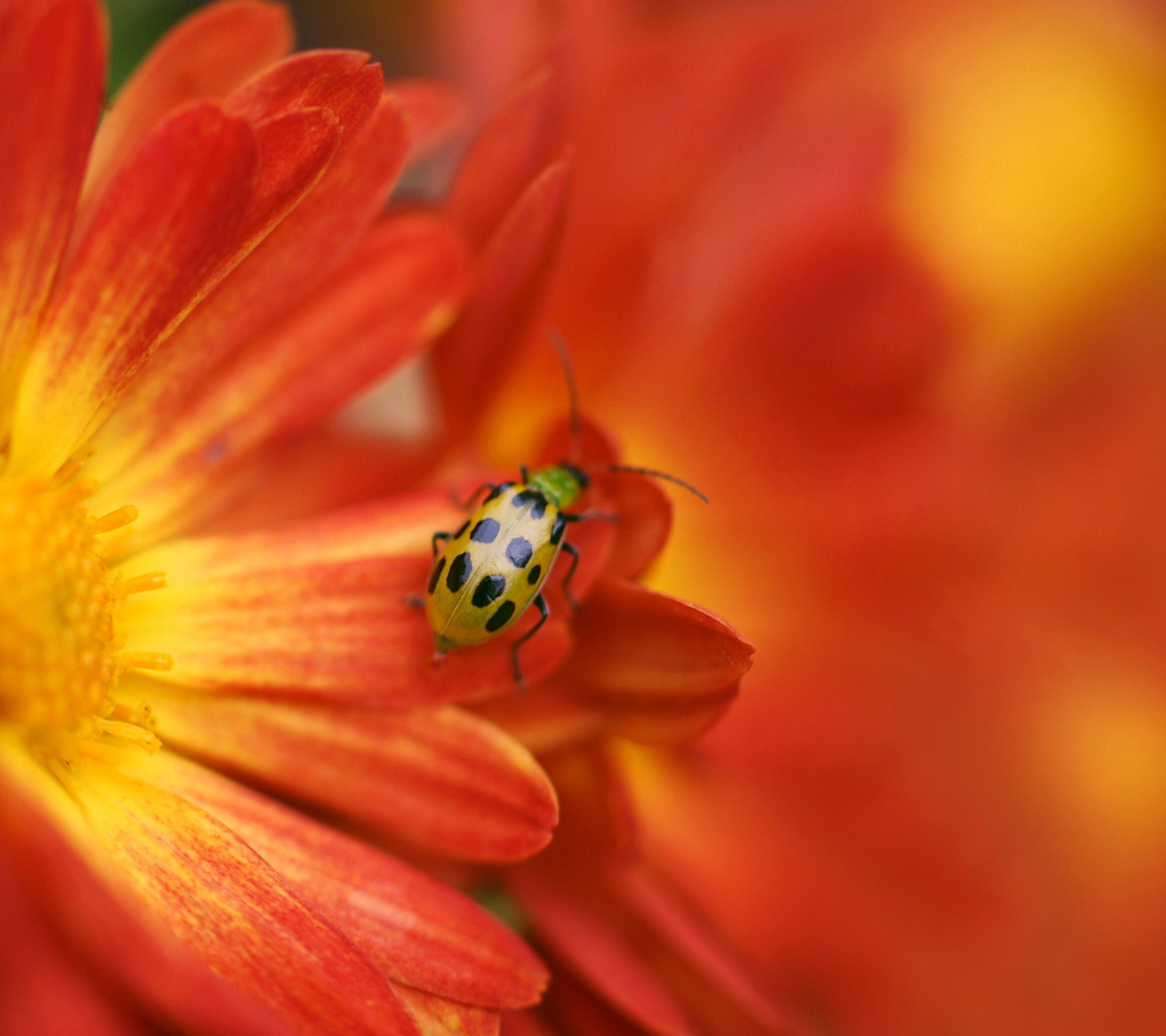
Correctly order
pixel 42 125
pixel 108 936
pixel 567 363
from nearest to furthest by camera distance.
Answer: pixel 108 936
pixel 42 125
pixel 567 363

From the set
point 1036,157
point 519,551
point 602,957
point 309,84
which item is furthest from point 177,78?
point 1036,157

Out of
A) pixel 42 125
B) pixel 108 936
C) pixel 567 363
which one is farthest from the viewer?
pixel 567 363

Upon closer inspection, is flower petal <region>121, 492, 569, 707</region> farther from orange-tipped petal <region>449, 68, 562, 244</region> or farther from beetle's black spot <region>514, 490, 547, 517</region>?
orange-tipped petal <region>449, 68, 562, 244</region>

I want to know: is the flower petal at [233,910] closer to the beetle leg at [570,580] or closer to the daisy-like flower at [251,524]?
the daisy-like flower at [251,524]

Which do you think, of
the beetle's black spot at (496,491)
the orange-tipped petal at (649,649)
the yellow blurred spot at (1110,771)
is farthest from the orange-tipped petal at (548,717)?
the yellow blurred spot at (1110,771)

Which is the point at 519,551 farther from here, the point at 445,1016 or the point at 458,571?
the point at 445,1016

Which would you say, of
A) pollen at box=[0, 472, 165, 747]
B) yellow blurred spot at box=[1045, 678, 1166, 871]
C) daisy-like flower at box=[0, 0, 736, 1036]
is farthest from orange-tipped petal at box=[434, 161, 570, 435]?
yellow blurred spot at box=[1045, 678, 1166, 871]
